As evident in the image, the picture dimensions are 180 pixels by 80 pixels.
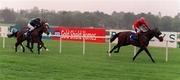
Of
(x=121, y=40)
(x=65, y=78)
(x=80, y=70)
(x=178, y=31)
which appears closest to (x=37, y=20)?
(x=121, y=40)

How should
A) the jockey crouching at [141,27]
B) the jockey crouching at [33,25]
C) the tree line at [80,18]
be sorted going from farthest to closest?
the tree line at [80,18] < the jockey crouching at [33,25] < the jockey crouching at [141,27]

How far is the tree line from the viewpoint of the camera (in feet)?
66.6

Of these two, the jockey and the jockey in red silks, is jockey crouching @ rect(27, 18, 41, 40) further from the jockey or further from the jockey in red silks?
the jockey in red silks

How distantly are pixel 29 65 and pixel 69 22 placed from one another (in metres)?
15.3

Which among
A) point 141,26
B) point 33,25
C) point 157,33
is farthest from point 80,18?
point 157,33

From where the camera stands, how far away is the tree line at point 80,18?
799 inches

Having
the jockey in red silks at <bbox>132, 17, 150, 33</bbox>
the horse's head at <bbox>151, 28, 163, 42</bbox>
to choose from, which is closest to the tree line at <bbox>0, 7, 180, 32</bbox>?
the jockey in red silks at <bbox>132, 17, 150, 33</bbox>

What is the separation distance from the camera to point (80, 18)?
24.4 m

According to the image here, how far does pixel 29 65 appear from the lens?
37.4 feet

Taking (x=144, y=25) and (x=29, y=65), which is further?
(x=144, y=25)

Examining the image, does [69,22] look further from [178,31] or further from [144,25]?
→ [144,25]

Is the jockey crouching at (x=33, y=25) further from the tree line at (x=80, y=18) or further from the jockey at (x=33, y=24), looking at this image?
the tree line at (x=80, y=18)

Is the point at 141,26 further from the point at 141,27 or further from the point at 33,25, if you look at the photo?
the point at 33,25

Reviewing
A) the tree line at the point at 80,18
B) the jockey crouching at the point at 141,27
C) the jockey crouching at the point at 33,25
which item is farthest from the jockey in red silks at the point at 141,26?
the jockey crouching at the point at 33,25
